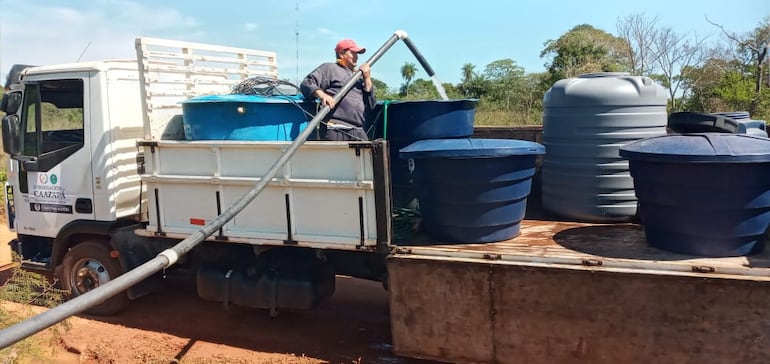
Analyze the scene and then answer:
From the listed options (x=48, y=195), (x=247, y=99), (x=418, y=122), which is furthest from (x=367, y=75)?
(x=48, y=195)

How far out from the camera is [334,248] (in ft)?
12.9

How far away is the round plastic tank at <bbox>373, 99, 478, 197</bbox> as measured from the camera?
14.0ft

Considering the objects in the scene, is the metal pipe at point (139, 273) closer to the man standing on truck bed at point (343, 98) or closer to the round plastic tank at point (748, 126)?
the man standing on truck bed at point (343, 98)

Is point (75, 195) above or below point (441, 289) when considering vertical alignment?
above

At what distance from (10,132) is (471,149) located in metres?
4.00

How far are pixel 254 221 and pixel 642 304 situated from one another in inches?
103

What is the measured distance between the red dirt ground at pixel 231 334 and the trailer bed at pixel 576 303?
2.58ft

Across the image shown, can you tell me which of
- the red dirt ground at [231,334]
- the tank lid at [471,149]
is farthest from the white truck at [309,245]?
A: the red dirt ground at [231,334]

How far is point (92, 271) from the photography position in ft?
16.5

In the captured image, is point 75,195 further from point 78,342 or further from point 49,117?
point 78,342

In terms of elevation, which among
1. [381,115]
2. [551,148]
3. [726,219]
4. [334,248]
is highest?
[381,115]

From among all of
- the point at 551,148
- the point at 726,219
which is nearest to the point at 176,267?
the point at 551,148

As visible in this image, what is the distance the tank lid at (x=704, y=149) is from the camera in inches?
115

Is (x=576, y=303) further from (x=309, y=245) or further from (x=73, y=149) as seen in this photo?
(x=73, y=149)
